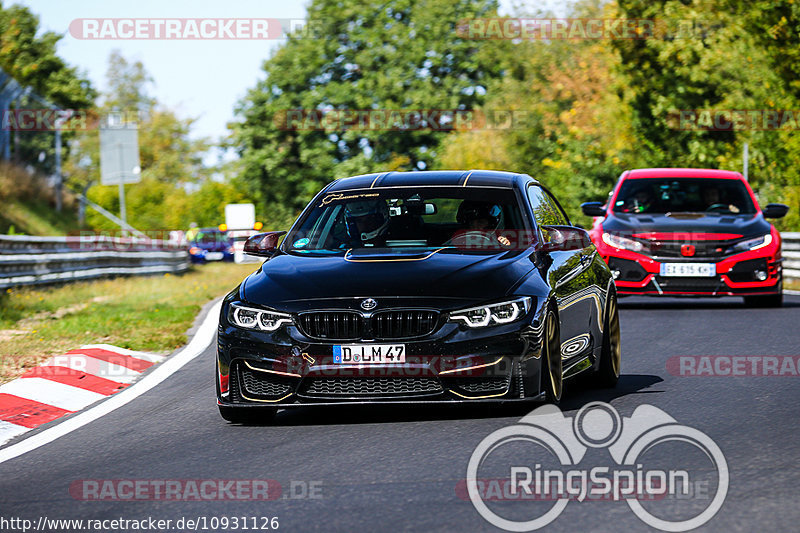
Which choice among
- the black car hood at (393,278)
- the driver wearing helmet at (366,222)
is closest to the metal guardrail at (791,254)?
the driver wearing helmet at (366,222)

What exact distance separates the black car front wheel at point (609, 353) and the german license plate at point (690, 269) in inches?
246

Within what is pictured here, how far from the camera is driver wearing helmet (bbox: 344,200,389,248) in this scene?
8883 mm

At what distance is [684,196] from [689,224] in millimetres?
1036

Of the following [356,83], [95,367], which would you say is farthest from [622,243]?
[356,83]

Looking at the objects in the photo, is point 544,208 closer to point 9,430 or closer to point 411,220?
point 411,220

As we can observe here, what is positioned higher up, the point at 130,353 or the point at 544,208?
the point at 544,208

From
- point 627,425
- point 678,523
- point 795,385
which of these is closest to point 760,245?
point 795,385

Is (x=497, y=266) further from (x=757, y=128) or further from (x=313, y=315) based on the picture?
(x=757, y=128)

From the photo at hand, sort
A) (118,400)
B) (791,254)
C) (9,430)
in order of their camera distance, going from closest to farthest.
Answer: (9,430)
(118,400)
(791,254)

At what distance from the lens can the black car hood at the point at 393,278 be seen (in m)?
7.73

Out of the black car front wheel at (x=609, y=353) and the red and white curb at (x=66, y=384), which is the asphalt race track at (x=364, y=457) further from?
the red and white curb at (x=66, y=384)

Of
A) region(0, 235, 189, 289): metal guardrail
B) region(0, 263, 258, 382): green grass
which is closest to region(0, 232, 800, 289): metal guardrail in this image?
region(0, 235, 189, 289): metal guardrail

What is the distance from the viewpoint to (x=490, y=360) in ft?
24.9

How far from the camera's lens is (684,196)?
1725cm
